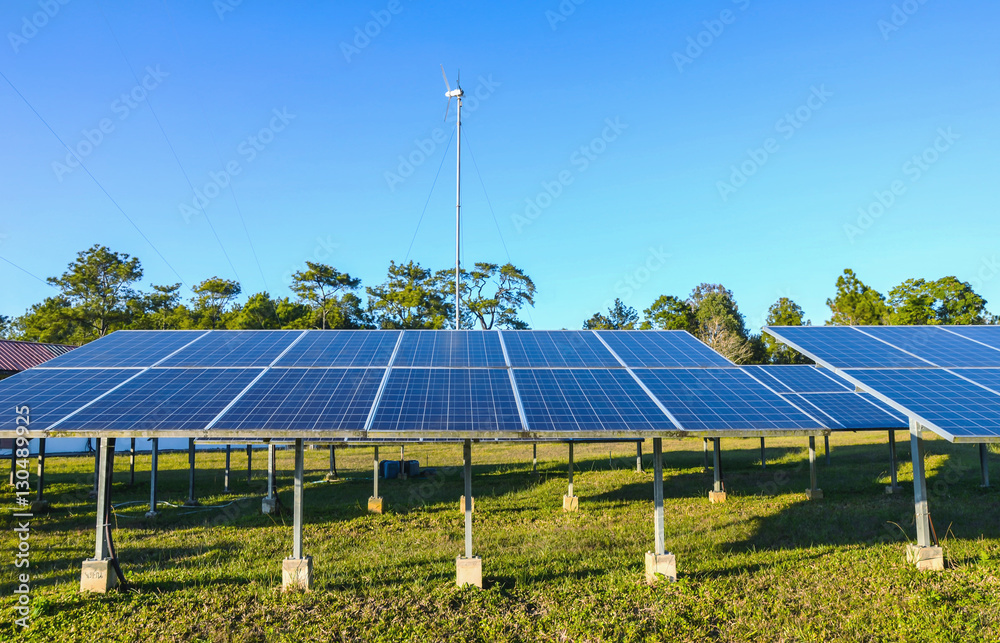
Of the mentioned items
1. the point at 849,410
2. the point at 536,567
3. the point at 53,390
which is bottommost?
the point at 536,567

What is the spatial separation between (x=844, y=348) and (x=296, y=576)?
498 inches

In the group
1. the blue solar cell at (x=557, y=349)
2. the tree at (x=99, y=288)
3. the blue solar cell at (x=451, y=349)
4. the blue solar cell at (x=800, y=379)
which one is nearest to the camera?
the blue solar cell at (x=451, y=349)

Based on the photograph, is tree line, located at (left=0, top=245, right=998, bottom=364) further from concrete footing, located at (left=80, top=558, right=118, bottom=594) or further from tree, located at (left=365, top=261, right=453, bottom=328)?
concrete footing, located at (left=80, top=558, right=118, bottom=594)

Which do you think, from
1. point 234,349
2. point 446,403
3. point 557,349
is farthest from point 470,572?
point 234,349

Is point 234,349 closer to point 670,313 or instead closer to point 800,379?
point 800,379

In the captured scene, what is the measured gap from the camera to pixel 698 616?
897cm

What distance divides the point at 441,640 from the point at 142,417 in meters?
5.91

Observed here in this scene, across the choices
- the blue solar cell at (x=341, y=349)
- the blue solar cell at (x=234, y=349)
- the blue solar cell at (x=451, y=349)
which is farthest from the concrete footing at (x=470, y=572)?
→ the blue solar cell at (x=234, y=349)

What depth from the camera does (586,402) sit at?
10.5m

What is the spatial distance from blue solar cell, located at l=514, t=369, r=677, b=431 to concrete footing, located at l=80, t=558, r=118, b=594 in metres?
7.62

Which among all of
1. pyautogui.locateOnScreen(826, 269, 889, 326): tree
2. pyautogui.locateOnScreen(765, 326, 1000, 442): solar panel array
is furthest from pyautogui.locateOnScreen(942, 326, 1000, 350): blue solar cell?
pyautogui.locateOnScreen(826, 269, 889, 326): tree

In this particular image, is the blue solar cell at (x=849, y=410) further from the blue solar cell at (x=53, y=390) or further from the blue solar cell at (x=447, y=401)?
the blue solar cell at (x=53, y=390)

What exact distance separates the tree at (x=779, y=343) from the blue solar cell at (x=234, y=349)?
48.4m

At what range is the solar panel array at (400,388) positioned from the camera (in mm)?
9250
